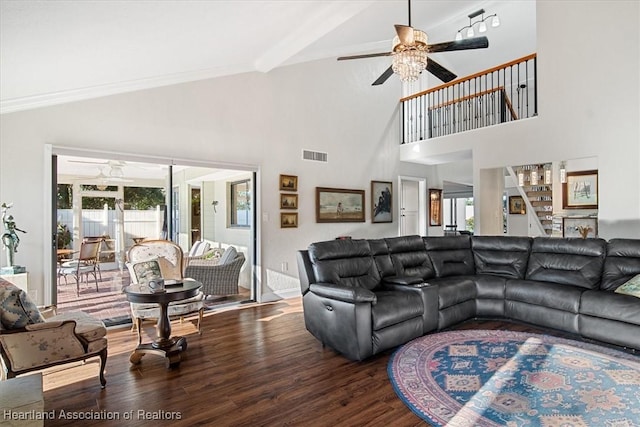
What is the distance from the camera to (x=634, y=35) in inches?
189

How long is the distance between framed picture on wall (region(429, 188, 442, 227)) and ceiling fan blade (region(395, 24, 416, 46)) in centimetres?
557

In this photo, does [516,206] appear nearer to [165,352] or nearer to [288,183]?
[288,183]

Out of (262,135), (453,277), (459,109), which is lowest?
(453,277)

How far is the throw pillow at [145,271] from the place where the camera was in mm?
3816

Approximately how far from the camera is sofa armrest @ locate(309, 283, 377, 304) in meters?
3.13

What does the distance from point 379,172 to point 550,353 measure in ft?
15.3

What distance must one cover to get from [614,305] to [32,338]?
196 inches

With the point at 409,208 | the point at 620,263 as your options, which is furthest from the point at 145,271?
the point at 409,208

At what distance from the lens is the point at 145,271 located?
385 centimetres

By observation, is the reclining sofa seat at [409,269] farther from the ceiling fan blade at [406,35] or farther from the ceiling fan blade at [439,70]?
the ceiling fan blade at [406,35]

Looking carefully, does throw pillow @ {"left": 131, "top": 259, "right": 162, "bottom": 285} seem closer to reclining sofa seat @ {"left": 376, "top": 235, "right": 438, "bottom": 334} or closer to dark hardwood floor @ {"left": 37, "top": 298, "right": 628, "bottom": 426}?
dark hardwood floor @ {"left": 37, "top": 298, "right": 628, "bottom": 426}

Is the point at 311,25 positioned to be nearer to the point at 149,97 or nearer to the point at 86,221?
the point at 149,97

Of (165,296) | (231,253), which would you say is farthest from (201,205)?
(165,296)

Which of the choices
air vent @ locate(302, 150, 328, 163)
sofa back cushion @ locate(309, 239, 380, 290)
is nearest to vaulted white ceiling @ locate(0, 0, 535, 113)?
air vent @ locate(302, 150, 328, 163)
